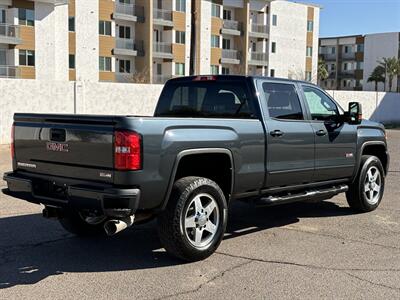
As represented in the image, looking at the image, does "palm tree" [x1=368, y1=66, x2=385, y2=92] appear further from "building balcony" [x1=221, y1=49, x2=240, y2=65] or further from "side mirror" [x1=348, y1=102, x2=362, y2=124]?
"side mirror" [x1=348, y1=102, x2=362, y2=124]

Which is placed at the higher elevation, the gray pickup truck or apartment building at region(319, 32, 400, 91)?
apartment building at region(319, 32, 400, 91)

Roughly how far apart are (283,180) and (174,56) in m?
48.0

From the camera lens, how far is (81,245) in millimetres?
6348

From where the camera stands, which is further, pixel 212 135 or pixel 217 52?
pixel 217 52

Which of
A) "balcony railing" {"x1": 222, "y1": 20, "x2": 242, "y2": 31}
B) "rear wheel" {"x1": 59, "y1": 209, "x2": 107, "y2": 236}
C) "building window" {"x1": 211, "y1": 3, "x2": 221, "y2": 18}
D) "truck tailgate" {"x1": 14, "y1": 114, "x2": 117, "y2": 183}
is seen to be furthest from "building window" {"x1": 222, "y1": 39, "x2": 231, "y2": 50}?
"truck tailgate" {"x1": 14, "y1": 114, "x2": 117, "y2": 183}

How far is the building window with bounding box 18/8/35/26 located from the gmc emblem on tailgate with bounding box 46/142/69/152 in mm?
38335

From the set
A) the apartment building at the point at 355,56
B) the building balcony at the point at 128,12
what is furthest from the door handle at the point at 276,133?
the apartment building at the point at 355,56

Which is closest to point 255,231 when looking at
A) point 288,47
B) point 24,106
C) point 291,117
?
point 291,117

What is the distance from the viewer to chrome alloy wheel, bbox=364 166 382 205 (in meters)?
8.37

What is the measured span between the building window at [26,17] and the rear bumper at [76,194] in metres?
38.0

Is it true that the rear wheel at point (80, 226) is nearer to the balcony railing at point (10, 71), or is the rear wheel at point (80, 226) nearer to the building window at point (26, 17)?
the balcony railing at point (10, 71)

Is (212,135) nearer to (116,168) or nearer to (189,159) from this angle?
(189,159)

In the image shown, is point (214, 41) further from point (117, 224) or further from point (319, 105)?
point (117, 224)

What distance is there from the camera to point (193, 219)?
568 centimetres
